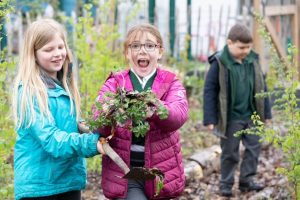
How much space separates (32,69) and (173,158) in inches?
39.3

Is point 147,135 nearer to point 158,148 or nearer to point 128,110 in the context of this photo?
point 158,148

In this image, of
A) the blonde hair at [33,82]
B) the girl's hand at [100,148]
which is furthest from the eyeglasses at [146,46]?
the girl's hand at [100,148]

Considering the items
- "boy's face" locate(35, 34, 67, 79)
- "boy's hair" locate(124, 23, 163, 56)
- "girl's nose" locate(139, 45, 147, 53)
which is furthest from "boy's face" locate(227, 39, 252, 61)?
"boy's face" locate(35, 34, 67, 79)

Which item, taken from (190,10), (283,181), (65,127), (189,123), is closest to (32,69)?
(65,127)

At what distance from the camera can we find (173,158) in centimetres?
394

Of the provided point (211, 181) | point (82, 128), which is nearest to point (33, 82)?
point (82, 128)

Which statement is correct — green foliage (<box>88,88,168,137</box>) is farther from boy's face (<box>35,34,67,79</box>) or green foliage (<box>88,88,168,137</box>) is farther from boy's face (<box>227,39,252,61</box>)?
boy's face (<box>227,39,252,61</box>)

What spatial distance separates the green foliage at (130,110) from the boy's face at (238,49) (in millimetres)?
2961

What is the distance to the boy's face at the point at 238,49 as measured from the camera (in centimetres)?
634

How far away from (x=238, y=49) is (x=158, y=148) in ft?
8.91

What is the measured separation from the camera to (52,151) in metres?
3.69

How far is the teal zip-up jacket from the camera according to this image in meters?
3.69

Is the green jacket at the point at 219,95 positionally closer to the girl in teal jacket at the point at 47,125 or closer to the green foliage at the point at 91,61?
the green foliage at the point at 91,61

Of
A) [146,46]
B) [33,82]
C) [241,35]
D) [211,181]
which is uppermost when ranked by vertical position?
[241,35]
